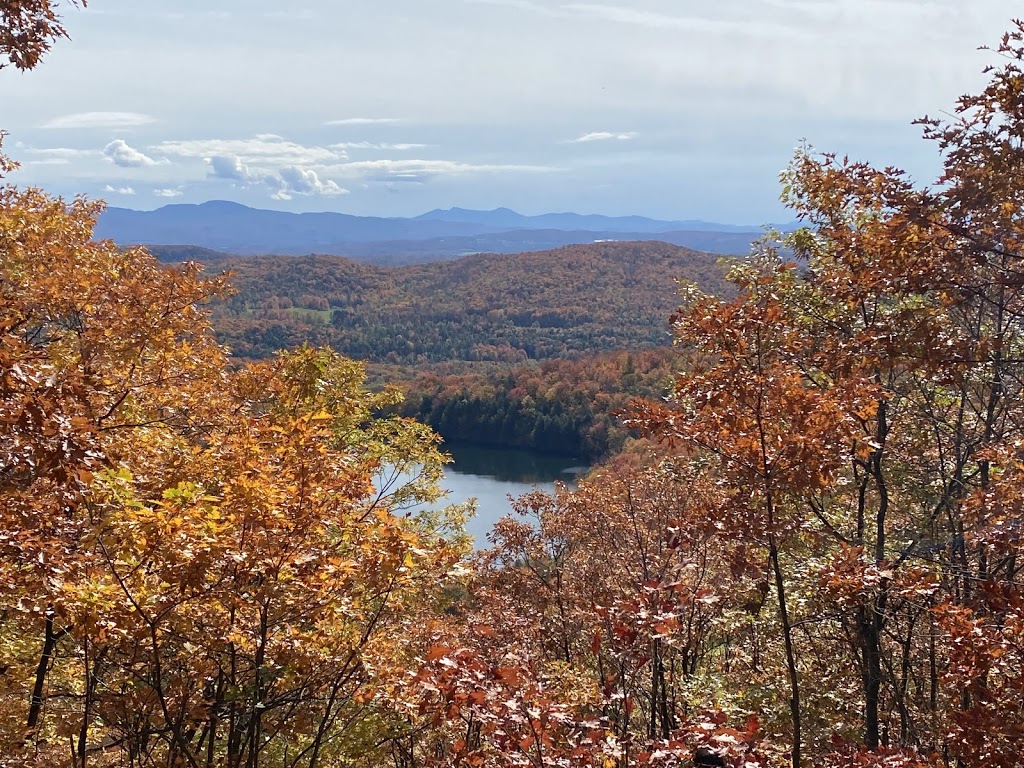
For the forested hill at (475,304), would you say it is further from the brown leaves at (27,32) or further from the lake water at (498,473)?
the brown leaves at (27,32)

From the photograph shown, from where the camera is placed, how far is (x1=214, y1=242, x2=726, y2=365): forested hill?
125188 millimetres

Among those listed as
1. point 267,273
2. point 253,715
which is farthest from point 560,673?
point 267,273

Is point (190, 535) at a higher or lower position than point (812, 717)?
higher

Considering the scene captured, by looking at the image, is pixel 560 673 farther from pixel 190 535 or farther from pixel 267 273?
pixel 267 273

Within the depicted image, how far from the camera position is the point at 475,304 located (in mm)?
165000

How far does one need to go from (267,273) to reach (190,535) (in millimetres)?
181084

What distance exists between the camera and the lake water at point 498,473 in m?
51.2

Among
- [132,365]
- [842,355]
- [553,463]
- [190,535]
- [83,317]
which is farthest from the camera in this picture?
[553,463]

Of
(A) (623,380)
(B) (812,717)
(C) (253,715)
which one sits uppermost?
(C) (253,715)

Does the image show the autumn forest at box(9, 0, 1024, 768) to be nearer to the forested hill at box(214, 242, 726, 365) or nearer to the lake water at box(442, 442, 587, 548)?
the lake water at box(442, 442, 587, 548)

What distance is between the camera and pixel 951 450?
7934 mm

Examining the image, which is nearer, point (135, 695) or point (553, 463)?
point (135, 695)

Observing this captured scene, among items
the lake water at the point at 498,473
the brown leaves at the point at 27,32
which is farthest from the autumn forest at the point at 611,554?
the lake water at the point at 498,473

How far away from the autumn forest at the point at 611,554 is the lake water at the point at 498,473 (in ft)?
118
